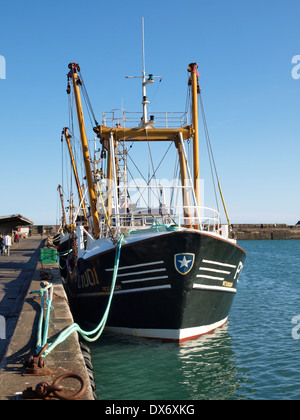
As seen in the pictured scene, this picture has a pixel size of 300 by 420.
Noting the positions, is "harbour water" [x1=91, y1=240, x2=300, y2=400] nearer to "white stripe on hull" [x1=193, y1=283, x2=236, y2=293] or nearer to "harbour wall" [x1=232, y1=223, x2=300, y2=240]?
"white stripe on hull" [x1=193, y1=283, x2=236, y2=293]

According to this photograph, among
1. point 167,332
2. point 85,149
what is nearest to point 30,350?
point 167,332

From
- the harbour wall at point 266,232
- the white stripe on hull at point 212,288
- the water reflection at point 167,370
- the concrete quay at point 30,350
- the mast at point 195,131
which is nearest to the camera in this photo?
the concrete quay at point 30,350

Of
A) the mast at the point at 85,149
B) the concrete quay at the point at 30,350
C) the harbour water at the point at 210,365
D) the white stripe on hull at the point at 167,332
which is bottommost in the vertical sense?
the harbour water at the point at 210,365

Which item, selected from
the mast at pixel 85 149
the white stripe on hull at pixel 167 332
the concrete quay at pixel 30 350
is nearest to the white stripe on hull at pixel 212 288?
the white stripe on hull at pixel 167 332

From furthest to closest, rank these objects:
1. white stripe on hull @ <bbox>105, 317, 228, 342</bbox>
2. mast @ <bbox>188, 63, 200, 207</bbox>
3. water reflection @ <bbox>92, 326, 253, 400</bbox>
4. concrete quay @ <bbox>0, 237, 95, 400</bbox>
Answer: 1. mast @ <bbox>188, 63, 200, 207</bbox>
2. white stripe on hull @ <bbox>105, 317, 228, 342</bbox>
3. water reflection @ <bbox>92, 326, 253, 400</bbox>
4. concrete quay @ <bbox>0, 237, 95, 400</bbox>

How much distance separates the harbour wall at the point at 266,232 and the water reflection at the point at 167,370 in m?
83.5

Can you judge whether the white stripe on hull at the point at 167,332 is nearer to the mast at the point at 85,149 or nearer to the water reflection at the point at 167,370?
the water reflection at the point at 167,370

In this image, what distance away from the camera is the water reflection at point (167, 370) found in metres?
9.02

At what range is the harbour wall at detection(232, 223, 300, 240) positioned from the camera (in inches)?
3719

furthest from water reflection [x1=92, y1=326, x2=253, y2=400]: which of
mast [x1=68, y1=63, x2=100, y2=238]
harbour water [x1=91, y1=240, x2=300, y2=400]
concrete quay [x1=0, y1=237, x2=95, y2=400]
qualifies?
mast [x1=68, y1=63, x2=100, y2=238]

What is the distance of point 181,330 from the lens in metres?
12.0

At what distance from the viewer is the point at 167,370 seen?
10.3 metres

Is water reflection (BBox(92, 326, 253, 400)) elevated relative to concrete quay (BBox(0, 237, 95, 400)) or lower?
lower
